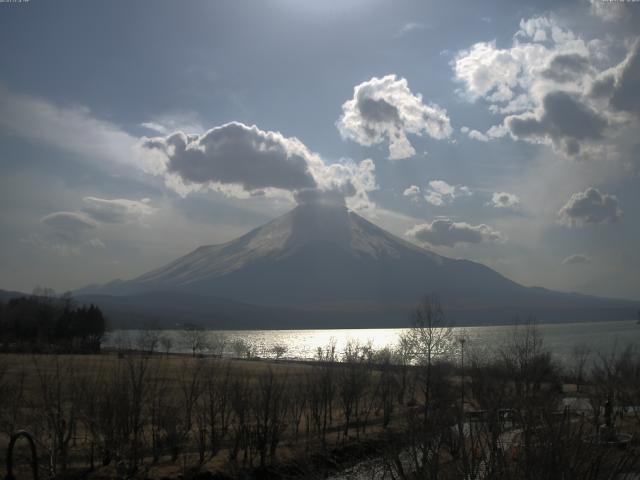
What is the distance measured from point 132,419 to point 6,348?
76352mm

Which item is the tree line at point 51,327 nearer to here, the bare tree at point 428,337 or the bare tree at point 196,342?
the bare tree at point 196,342

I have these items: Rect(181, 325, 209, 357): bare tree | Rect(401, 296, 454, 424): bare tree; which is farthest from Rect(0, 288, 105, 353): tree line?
Rect(401, 296, 454, 424): bare tree

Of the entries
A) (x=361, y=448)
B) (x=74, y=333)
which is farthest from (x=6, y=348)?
(x=361, y=448)

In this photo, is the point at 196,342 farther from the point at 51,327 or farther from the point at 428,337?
the point at 428,337

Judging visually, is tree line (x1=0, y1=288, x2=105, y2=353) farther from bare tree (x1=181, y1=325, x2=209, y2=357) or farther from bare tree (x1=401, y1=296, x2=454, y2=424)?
bare tree (x1=401, y1=296, x2=454, y2=424)

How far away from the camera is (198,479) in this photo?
30.1m

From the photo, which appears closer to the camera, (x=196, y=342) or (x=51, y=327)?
(x=51, y=327)

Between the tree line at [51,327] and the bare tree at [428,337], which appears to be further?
the tree line at [51,327]

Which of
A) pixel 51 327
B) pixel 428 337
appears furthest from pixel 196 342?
pixel 428 337

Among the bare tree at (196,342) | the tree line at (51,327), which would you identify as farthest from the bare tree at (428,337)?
the bare tree at (196,342)

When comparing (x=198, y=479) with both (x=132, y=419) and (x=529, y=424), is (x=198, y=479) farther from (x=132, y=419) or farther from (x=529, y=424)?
(x=529, y=424)

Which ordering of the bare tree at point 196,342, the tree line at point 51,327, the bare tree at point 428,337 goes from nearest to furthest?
the bare tree at point 428,337, the tree line at point 51,327, the bare tree at point 196,342

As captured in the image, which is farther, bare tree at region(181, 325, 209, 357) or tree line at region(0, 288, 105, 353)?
bare tree at region(181, 325, 209, 357)

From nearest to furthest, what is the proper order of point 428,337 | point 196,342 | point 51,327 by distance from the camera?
point 428,337, point 51,327, point 196,342
